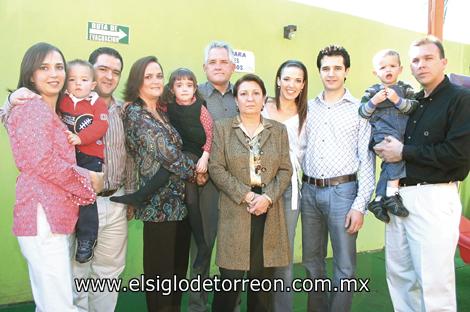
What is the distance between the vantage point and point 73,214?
7.56ft

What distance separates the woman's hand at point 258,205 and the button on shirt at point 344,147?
0.48 m

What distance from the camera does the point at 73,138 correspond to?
7.65ft

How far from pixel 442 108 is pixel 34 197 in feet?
7.99

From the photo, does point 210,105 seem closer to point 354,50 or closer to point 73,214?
point 73,214

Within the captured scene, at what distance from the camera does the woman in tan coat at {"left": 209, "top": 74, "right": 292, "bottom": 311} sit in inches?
105

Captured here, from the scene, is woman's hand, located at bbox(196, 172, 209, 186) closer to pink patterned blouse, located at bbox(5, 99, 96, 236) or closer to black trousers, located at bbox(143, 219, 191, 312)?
black trousers, located at bbox(143, 219, 191, 312)

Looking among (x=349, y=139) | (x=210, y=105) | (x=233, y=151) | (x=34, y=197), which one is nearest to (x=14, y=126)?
(x=34, y=197)

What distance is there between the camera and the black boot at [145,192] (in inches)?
101

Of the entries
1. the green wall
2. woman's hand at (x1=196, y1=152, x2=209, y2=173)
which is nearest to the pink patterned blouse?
woman's hand at (x1=196, y1=152, x2=209, y2=173)

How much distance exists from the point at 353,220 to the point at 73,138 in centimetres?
178

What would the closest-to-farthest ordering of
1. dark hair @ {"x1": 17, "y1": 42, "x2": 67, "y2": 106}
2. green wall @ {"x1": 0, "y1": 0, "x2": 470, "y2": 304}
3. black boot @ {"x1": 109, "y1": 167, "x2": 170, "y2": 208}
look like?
dark hair @ {"x1": 17, "y1": 42, "x2": 67, "y2": 106} → black boot @ {"x1": 109, "y1": 167, "x2": 170, "y2": 208} → green wall @ {"x1": 0, "y1": 0, "x2": 470, "y2": 304}

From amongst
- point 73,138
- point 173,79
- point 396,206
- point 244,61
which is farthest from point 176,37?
point 396,206

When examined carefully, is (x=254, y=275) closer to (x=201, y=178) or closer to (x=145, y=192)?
(x=201, y=178)

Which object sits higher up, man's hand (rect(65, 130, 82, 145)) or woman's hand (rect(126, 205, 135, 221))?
man's hand (rect(65, 130, 82, 145))
